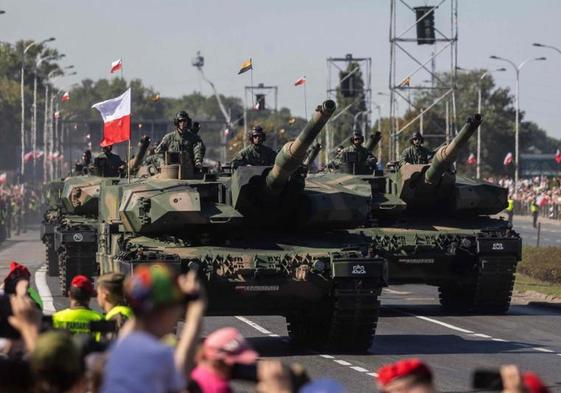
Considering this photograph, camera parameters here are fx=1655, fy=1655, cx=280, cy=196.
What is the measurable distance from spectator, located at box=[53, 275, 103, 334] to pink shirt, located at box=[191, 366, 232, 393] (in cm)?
288

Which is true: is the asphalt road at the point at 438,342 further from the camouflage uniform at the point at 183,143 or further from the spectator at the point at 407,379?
the spectator at the point at 407,379

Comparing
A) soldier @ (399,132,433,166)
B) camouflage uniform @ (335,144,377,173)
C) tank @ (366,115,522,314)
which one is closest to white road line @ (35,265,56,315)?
tank @ (366,115,522,314)

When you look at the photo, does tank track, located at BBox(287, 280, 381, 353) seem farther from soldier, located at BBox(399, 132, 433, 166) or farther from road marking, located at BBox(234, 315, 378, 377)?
soldier, located at BBox(399, 132, 433, 166)

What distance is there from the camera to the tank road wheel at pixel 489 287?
26672 millimetres

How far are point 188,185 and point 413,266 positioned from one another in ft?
20.0

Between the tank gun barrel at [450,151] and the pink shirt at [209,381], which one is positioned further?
the tank gun barrel at [450,151]

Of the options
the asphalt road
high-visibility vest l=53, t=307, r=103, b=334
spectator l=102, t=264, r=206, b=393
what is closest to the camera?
spectator l=102, t=264, r=206, b=393

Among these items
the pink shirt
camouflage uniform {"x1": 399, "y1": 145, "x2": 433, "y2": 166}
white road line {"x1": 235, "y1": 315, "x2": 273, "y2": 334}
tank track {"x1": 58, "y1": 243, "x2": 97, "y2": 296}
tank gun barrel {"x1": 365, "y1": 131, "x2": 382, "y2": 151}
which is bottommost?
white road line {"x1": 235, "y1": 315, "x2": 273, "y2": 334}

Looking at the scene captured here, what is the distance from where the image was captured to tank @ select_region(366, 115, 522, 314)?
87.5 ft

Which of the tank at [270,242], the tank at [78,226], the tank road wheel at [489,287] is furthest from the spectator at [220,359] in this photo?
the tank at [78,226]

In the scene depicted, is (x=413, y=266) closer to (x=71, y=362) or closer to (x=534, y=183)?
(x=71, y=362)

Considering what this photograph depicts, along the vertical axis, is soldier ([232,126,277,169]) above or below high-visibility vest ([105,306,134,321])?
above

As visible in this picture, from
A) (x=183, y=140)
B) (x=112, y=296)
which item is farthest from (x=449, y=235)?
(x=112, y=296)

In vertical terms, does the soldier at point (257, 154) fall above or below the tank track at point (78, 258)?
above
